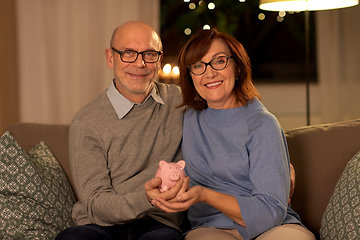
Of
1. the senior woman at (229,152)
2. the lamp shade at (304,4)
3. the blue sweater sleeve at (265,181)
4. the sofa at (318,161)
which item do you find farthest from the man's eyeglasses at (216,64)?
the lamp shade at (304,4)

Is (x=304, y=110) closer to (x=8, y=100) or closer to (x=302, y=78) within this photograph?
(x=302, y=78)

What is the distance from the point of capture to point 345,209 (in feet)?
5.01

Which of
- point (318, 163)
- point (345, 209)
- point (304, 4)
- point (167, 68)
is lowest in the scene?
point (345, 209)

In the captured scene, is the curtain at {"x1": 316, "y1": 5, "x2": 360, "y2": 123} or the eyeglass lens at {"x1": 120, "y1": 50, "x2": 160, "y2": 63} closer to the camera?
the eyeglass lens at {"x1": 120, "y1": 50, "x2": 160, "y2": 63}

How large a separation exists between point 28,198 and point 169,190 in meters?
0.78

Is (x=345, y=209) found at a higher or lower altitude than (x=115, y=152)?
lower

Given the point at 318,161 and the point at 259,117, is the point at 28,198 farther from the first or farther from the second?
the point at 318,161

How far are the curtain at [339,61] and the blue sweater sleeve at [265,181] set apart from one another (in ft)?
9.62

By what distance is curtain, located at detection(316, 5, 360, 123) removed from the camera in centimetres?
401

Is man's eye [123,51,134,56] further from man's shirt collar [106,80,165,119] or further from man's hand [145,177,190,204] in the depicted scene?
man's hand [145,177,190,204]

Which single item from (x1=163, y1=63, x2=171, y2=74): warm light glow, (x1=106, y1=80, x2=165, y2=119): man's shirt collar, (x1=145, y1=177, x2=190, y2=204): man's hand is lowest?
(x1=145, y1=177, x2=190, y2=204): man's hand

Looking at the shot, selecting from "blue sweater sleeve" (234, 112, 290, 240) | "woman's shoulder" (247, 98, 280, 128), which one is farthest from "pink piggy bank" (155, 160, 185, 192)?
"woman's shoulder" (247, 98, 280, 128)

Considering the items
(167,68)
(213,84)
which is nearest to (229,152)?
(213,84)

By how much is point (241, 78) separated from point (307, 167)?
1.87 ft
